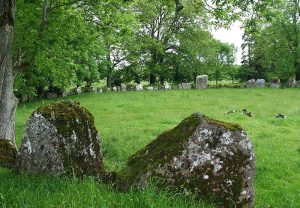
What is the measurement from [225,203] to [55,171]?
3.32m

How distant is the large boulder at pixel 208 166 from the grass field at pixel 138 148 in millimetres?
367

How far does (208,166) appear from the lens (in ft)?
24.3

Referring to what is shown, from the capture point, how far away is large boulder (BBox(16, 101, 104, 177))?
8.12m

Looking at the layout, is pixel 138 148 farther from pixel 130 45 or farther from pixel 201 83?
pixel 130 45

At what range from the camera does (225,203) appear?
24.0 feet

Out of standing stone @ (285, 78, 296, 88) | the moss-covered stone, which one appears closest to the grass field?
the moss-covered stone

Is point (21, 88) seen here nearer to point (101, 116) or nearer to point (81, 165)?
point (101, 116)

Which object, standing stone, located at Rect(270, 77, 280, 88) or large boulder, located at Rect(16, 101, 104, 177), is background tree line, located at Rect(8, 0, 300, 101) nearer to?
standing stone, located at Rect(270, 77, 280, 88)

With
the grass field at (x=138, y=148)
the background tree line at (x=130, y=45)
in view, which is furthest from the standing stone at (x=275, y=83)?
the grass field at (x=138, y=148)

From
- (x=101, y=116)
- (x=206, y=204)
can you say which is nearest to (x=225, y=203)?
(x=206, y=204)

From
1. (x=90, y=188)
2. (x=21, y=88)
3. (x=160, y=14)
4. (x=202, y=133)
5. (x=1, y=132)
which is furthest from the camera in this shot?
(x=160, y=14)

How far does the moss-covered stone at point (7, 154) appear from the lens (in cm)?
923

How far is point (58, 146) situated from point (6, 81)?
7092 mm

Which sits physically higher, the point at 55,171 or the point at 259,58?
the point at 259,58
